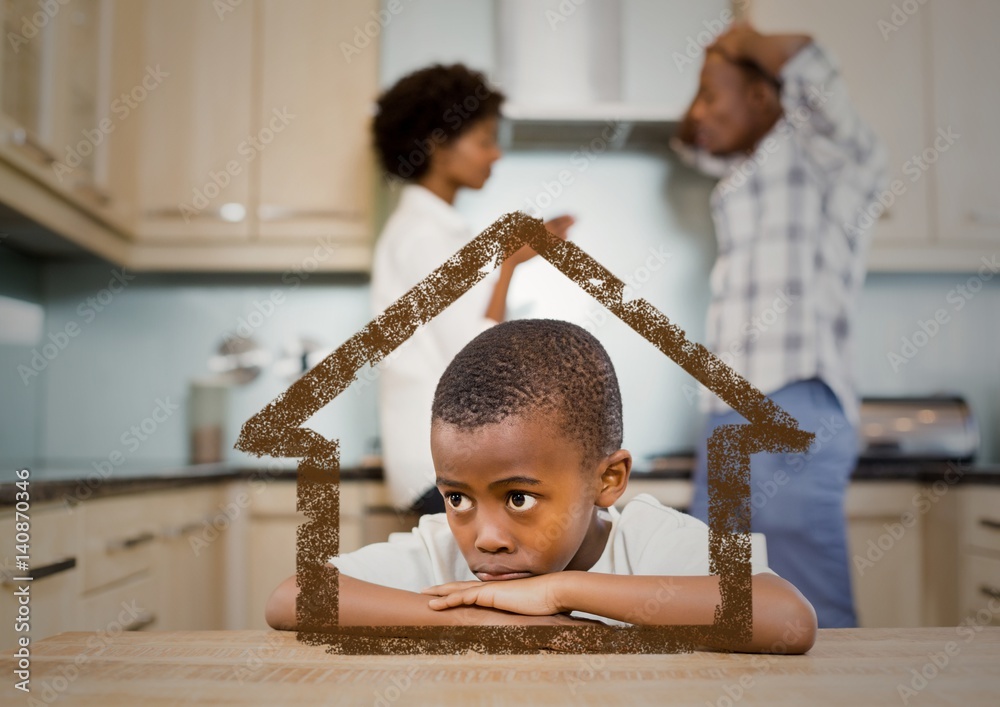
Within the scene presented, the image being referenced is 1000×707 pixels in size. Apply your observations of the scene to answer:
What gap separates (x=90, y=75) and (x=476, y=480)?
1.60 metres

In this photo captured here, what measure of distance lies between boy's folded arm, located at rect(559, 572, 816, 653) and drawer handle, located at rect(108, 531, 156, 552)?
966 mm

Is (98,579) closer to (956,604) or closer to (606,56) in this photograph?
(606,56)

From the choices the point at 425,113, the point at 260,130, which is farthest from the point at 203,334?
the point at 425,113

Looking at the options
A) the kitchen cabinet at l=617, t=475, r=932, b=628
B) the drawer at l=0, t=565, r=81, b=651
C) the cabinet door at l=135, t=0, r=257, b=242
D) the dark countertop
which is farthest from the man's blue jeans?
the cabinet door at l=135, t=0, r=257, b=242

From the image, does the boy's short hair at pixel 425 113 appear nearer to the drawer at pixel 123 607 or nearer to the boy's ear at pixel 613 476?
the boy's ear at pixel 613 476

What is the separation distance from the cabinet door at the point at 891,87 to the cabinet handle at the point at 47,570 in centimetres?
166

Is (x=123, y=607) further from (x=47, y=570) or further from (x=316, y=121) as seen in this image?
(x=316, y=121)

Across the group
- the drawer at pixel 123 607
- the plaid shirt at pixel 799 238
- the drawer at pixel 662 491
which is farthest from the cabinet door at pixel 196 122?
the drawer at pixel 662 491

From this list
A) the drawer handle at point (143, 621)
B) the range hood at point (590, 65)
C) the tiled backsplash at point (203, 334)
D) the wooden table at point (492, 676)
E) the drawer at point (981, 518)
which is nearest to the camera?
the wooden table at point (492, 676)

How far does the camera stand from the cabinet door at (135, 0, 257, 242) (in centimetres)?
182

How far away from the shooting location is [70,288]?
200 centimetres

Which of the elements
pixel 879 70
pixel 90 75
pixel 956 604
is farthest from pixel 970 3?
pixel 90 75

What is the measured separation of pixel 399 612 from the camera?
1.41ft

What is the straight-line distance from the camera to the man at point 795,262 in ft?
2.32
